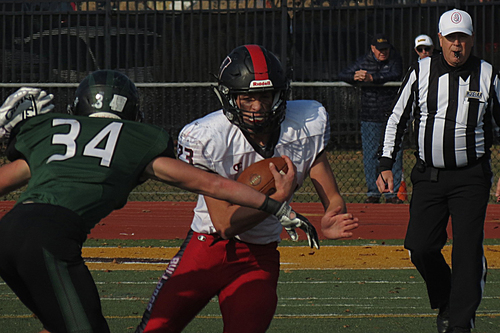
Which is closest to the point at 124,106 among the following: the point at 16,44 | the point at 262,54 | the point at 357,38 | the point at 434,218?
the point at 262,54

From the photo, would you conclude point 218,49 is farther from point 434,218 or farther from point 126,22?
point 434,218

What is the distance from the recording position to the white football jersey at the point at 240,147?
3783 millimetres

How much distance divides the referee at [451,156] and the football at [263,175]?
195 cm

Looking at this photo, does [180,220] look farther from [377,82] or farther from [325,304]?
[325,304]

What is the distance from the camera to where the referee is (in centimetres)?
528

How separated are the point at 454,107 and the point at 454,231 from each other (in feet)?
2.59

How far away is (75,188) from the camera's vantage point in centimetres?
325

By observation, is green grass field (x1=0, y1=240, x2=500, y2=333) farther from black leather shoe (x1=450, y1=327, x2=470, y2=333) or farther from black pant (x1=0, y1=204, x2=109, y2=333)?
black pant (x1=0, y1=204, x2=109, y2=333)

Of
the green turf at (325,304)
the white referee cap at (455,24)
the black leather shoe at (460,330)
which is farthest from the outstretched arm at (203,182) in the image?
the white referee cap at (455,24)

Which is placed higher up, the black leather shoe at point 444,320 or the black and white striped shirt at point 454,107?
the black and white striped shirt at point 454,107

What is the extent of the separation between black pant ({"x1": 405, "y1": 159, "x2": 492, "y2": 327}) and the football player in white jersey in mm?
1610

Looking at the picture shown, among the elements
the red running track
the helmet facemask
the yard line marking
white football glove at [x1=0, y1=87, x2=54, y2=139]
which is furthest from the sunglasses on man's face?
white football glove at [x1=0, y1=87, x2=54, y2=139]

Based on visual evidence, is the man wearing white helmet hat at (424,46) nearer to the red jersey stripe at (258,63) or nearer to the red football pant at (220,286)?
the red jersey stripe at (258,63)

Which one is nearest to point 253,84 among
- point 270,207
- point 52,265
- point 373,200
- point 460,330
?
point 270,207
